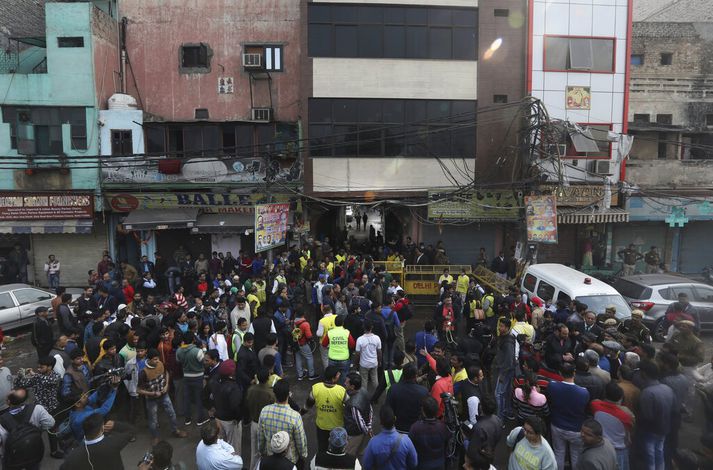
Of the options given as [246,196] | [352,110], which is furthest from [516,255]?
[246,196]

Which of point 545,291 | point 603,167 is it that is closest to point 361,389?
point 545,291

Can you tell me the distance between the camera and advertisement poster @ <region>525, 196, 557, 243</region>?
15.2 meters

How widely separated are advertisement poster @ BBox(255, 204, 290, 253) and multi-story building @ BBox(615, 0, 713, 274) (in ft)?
48.3

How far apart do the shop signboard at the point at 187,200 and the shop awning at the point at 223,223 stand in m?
0.29

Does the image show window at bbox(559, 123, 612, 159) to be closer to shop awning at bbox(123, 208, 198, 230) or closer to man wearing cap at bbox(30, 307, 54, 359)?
shop awning at bbox(123, 208, 198, 230)

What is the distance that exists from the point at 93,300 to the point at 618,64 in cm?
2059

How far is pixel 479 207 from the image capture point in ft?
61.2

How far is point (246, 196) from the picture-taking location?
745 inches

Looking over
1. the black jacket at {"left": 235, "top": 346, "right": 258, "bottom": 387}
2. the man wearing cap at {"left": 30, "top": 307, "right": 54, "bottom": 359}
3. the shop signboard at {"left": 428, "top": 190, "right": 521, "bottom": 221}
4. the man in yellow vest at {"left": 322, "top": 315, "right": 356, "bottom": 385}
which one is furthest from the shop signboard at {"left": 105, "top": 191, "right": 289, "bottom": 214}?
the black jacket at {"left": 235, "top": 346, "right": 258, "bottom": 387}

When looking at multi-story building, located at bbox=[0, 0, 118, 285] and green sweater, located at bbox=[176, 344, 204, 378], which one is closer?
green sweater, located at bbox=[176, 344, 204, 378]

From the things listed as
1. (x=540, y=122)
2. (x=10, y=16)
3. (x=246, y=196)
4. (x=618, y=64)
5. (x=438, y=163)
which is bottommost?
(x=246, y=196)

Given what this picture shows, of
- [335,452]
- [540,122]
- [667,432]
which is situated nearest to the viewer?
[335,452]

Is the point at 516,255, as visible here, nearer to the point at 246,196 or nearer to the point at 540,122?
the point at 540,122

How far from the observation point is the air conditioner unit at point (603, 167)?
19.1m
